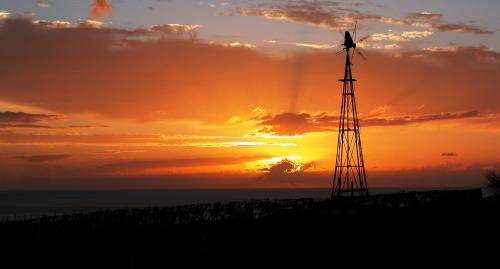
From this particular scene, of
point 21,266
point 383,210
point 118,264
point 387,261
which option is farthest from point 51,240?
point 383,210

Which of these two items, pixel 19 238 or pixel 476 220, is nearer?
pixel 19 238

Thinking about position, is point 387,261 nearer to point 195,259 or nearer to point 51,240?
point 195,259

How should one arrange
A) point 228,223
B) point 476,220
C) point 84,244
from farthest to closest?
point 476,220
point 228,223
point 84,244

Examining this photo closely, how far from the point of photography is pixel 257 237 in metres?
36.4

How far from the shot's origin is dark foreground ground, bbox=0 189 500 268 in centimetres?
3247

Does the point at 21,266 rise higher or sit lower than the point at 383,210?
lower

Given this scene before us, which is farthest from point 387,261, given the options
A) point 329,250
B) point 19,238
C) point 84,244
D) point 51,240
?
point 19,238

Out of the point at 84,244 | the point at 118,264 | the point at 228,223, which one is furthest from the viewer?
the point at 228,223

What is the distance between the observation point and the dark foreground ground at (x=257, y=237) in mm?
32469

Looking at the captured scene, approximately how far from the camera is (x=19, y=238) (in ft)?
126

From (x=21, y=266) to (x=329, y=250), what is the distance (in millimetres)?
16628

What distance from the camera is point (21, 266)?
105 feet

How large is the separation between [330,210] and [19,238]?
22776 millimetres

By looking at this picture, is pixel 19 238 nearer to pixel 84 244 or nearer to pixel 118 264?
pixel 84 244
